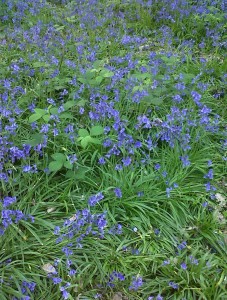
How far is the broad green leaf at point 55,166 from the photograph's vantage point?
2.99 m

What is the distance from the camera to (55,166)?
3.00 meters

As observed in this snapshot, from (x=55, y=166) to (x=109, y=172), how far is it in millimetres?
491

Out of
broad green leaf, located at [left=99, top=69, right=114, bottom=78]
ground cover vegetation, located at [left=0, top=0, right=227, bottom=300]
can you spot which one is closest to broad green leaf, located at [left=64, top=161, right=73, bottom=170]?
ground cover vegetation, located at [left=0, top=0, right=227, bottom=300]

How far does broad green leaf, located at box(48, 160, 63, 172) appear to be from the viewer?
9.80ft

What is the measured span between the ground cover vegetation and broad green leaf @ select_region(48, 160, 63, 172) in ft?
0.19

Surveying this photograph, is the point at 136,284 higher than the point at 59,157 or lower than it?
lower

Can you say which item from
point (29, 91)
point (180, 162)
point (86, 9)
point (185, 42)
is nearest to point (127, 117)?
point (180, 162)

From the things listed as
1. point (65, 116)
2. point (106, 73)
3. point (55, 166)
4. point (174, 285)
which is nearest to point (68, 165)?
point (55, 166)

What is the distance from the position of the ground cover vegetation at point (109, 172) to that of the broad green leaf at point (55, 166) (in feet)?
0.19

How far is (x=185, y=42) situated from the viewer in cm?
530

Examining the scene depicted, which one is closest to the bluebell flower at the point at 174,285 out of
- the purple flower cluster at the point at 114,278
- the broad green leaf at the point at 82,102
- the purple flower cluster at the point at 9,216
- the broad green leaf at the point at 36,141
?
the purple flower cluster at the point at 114,278

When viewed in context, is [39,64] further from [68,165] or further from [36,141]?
[68,165]

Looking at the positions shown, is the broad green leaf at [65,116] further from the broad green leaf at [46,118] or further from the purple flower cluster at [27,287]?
the purple flower cluster at [27,287]

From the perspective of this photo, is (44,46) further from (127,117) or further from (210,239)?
(210,239)
